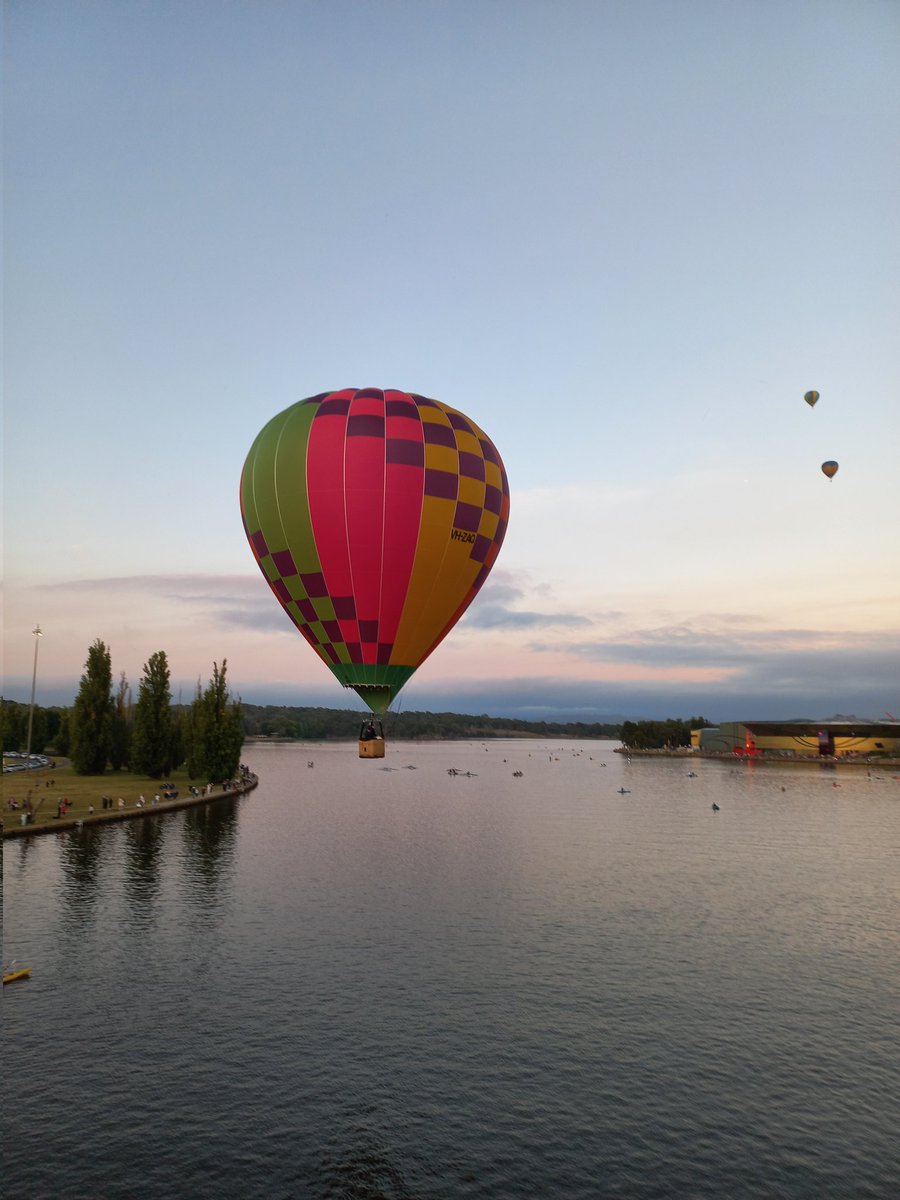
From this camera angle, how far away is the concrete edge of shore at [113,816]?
60.0 meters

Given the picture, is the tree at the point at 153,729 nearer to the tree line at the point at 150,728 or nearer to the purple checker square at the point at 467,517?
the tree line at the point at 150,728

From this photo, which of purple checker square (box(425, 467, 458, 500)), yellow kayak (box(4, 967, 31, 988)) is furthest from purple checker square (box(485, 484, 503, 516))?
yellow kayak (box(4, 967, 31, 988))

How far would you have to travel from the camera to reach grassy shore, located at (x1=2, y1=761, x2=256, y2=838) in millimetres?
64062

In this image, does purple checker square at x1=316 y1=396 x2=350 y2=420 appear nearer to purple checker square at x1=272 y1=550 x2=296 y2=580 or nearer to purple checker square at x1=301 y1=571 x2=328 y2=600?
purple checker square at x1=272 y1=550 x2=296 y2=580

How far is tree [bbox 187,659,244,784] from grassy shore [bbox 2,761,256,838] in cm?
242

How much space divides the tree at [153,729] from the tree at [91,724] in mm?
4250

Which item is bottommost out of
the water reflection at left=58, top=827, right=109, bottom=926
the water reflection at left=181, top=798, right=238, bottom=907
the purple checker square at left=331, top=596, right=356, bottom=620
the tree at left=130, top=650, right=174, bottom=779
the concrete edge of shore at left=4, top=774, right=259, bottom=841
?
the water reflection at left=181, top=798, right=238, bottom=907

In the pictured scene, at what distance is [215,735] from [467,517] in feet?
231

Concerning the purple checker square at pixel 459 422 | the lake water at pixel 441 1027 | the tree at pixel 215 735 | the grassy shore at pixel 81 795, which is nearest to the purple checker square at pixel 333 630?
the purple checker square at pixel 459 422

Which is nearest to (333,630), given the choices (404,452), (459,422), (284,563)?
(284,563)

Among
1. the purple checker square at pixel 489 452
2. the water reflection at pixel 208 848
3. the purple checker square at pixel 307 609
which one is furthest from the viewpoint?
the water reflection at pixel 208 848

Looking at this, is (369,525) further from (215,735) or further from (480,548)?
(215,735)

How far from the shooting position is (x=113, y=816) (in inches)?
2729

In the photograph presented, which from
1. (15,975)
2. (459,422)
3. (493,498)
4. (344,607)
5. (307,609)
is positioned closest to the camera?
(15,975)
